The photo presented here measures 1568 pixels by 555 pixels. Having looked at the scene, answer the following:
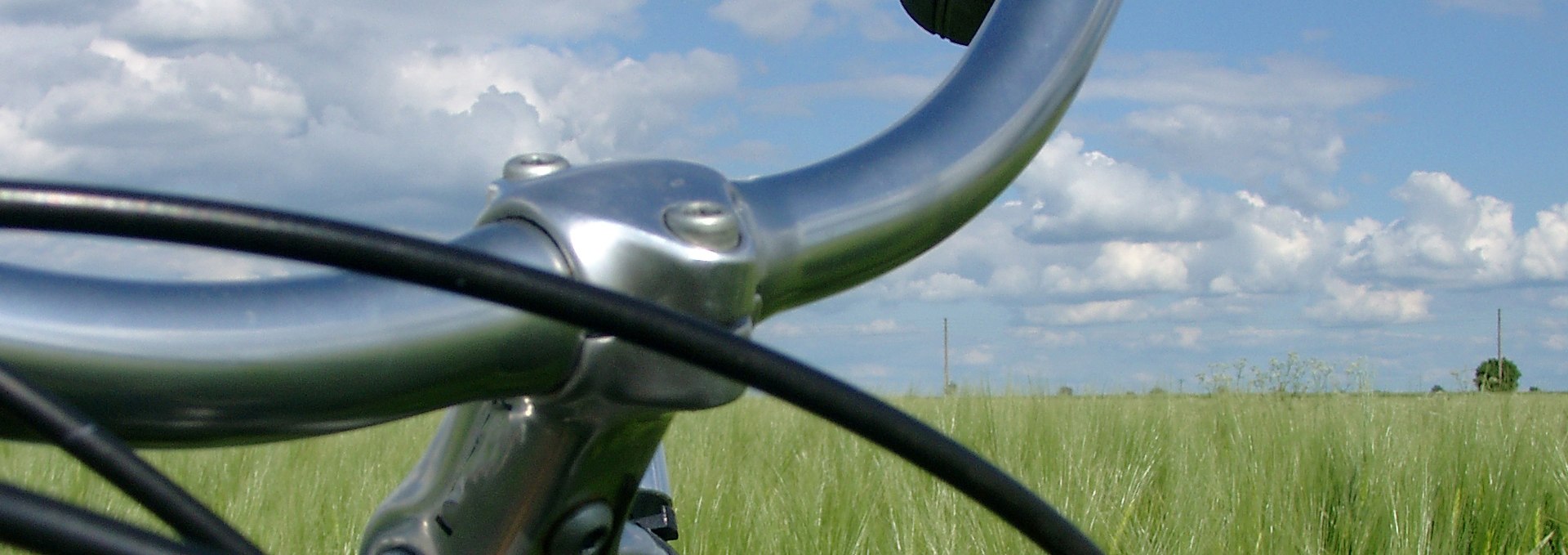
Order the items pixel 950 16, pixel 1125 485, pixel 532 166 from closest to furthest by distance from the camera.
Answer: pixel 532 166, pixel 950 16, pixel 1125 485

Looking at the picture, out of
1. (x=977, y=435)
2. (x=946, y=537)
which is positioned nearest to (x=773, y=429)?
(x=977, y=435)

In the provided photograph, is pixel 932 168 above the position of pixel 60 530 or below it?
above

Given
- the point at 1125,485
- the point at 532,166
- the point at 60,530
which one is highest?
the point at 1125,485

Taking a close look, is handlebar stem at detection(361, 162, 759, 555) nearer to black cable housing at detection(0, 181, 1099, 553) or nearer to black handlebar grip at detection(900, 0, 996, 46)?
black cable housing at detection(0, 181, 1099, 553)

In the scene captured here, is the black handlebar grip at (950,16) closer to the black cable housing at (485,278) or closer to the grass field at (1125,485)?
the black cable housing at (485,278)

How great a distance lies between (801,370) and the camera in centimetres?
29

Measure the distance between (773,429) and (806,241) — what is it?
3.06 m

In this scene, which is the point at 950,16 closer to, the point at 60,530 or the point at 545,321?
the point at 545,321

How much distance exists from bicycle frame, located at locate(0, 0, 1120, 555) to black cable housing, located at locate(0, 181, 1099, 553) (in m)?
0.03

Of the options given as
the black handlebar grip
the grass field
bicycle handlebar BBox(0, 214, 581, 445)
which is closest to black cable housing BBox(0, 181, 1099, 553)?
bicycle handlebar BBox(0, 214, 581, 445)

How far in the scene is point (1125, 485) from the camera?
2240 millimetres

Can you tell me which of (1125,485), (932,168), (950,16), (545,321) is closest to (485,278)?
(545,321)

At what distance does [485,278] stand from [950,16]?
1.17 feet

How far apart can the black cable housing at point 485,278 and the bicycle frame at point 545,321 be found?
34 millimetres
